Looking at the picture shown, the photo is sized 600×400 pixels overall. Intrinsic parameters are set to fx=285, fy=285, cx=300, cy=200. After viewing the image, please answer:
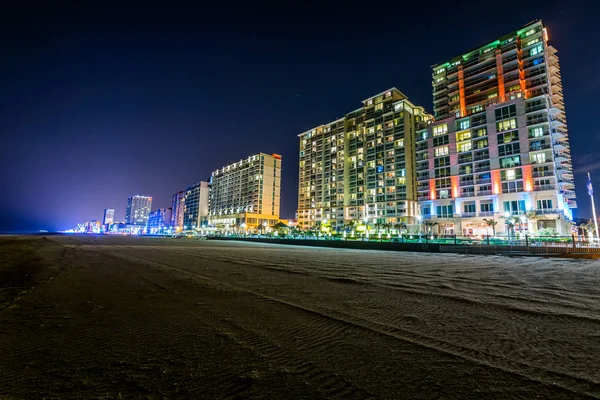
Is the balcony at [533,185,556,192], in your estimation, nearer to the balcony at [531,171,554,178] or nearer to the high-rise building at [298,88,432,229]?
the balcony at [531,171,554,178]

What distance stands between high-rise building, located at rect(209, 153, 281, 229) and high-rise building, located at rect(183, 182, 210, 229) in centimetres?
1876

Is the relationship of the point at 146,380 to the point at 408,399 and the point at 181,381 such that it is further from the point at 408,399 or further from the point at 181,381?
the point at 408,399

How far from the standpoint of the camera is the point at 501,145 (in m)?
58.9

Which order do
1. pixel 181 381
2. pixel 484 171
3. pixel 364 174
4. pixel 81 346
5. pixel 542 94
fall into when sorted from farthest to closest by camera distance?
pixel 364 174
pixel 484 171
pixel 542 94
pixel 81 346
pixel 181 381

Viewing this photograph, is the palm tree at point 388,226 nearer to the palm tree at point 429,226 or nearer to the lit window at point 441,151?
the palm tree at point 429,226

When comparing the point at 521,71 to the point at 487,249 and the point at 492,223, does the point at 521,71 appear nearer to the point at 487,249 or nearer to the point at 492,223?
the point at 492,223

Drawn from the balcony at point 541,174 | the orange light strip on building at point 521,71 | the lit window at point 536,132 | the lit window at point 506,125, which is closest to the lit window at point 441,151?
the lit window at point 506,125

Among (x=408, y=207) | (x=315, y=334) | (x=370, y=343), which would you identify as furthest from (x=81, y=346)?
(x=408, y=207)

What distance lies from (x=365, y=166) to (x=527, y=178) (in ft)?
160

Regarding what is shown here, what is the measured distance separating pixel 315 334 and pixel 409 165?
8833 cm

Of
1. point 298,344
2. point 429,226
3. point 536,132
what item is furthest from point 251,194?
point 298,344

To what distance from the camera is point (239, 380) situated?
2982 mm

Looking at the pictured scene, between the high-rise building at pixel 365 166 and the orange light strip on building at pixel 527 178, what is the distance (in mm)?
30261

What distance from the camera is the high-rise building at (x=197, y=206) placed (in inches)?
7000
